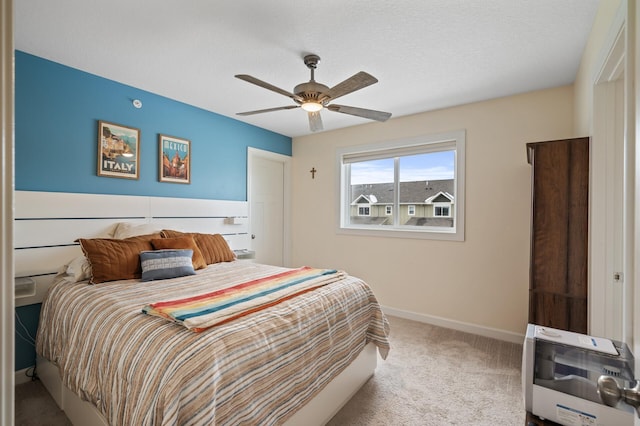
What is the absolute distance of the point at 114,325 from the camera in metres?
1.53

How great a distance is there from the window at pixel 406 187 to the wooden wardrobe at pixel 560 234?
110 centimetres

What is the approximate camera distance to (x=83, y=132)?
8.74 feet

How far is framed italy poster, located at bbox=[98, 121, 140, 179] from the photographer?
2770 millimetres

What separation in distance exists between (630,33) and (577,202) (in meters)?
1.72

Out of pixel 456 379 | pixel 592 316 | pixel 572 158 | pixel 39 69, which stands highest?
pixel 39 69

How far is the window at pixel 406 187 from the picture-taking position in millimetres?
3525

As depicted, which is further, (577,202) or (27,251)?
(27,251)

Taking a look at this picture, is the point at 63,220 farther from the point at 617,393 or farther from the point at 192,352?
the point at 617,393

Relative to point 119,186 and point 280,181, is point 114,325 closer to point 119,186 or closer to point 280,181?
point 119,186

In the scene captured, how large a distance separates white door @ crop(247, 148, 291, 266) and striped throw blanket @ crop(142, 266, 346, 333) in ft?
6.76

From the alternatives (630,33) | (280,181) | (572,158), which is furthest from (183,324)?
(280,181)

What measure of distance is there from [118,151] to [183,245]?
3.70 feet

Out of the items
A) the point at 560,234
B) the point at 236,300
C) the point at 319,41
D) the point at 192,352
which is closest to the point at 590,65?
the point at 560,234
